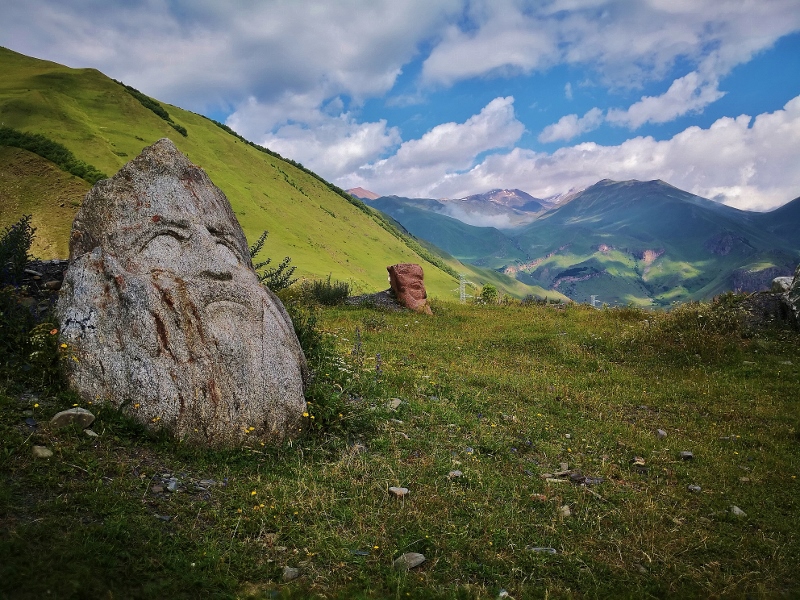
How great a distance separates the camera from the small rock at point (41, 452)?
18.3ft

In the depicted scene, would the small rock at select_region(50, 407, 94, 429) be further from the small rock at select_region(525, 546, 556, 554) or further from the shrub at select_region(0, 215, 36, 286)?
the small rock at select_region(525, 546, 556, 554)

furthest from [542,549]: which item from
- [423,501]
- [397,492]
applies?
[397,492]

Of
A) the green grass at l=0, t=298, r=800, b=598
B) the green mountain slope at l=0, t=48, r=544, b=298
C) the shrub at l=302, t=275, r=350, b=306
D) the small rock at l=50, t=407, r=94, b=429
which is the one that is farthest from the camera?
the green mountain slope at l=0, t=48, r=544, b=298

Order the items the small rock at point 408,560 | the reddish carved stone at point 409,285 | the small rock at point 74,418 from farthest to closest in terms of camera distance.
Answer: the reddish carved stone at point 409,285 < the small rock at point 74,418 < the small rock at point 408,560

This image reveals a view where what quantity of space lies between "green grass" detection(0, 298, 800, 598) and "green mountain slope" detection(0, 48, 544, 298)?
25.7 meters

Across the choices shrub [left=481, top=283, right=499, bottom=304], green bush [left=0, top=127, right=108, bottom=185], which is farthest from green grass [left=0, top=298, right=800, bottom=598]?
green bush [left=0, top=127, right=108, bottom=185]

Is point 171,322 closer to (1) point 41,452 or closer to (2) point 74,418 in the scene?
(2) point 74,418

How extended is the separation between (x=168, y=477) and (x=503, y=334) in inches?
553

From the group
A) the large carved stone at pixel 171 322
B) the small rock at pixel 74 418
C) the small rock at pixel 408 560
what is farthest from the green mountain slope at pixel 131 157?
the small rock at pixel 408 560

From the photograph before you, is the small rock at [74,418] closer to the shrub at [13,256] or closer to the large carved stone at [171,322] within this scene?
the large carved stone at [171,322]

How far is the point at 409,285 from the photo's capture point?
80.5 feet

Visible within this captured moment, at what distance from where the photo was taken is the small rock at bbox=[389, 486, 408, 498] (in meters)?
6.27

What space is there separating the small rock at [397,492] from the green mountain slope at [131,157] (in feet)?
90.8

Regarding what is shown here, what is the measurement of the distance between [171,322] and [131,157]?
4532 cm
